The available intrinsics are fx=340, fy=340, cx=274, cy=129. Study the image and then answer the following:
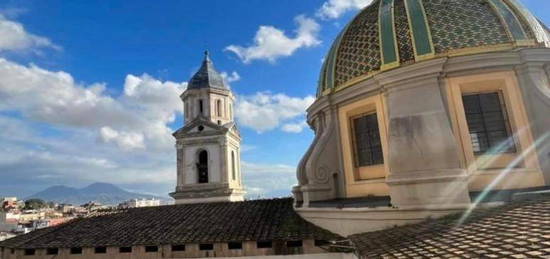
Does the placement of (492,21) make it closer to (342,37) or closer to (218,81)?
(342,37)

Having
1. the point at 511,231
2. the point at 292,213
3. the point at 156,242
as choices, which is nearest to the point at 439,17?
the point at 511,231

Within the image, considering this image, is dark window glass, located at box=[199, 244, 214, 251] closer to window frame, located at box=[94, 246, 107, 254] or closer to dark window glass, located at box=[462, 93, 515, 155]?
window frame, located at box=[94, 246, 107, 254]

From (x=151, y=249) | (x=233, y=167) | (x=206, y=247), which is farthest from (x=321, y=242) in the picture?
(x=233, y=167)

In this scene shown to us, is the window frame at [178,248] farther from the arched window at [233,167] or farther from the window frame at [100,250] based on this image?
the arched window at [233,167]

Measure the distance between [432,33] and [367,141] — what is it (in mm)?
3972

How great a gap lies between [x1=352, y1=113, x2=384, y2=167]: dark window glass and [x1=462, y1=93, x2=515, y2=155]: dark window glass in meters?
2.71

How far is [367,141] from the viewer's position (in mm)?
11797

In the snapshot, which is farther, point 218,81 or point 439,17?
point 218,81

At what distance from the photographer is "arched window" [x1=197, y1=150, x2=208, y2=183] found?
22969 millimetres

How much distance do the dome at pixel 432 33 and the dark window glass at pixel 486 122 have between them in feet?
4.80

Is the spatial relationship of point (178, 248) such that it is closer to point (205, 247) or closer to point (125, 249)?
point (205, 247)

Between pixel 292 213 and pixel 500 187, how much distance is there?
23.5 ft

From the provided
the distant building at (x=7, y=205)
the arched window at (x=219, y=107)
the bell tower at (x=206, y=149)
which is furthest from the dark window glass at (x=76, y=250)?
the distant building at (x=7, y=205)

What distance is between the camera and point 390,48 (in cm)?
1060
